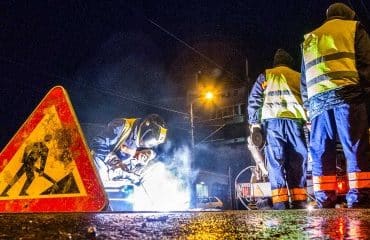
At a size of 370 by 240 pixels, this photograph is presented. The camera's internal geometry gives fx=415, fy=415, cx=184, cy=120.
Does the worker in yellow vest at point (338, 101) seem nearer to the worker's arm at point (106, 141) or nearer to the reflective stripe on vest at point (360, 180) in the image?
the reflective stripe on vest at point (360, 180)

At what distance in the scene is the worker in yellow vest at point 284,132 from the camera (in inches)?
200

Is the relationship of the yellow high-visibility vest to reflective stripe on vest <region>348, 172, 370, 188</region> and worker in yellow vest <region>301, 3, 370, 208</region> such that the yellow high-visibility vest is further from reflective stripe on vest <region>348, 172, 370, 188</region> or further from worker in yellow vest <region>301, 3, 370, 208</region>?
reflective stripe on vest <region>348, 172, 370, 188</region>

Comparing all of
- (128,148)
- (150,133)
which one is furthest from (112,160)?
(150,133)

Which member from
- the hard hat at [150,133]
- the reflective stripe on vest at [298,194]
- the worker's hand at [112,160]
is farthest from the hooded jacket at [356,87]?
the worker's hand at [112,160]

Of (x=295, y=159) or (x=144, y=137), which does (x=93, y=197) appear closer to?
(x=295, y=159)

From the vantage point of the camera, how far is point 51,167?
367 cm

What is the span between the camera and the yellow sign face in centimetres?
357

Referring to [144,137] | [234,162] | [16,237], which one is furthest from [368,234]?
[234,162]

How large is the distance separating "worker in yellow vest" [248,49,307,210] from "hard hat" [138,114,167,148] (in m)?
Result: 4.89

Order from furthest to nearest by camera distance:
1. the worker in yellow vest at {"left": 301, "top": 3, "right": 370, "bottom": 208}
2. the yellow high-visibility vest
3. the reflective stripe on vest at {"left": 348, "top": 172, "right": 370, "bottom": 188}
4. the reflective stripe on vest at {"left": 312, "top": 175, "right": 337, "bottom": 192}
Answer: the yellow high-visibility vest < the reflective stripe on vest at {"left": 312, "top": 175, "right": 337, "bottom": 192} < the worker in yellow vest at {"left": 301, "top": 3, "right": 370, "bottom": 208} < the reflective stripe on vest at {"left": 348, "top": 172, "right": 370, "bottom": 188}

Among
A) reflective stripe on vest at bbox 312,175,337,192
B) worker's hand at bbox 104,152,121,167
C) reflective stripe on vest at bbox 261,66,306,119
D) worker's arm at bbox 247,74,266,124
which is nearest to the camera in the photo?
reflective stripe on vest at bbox 312,175,337,192

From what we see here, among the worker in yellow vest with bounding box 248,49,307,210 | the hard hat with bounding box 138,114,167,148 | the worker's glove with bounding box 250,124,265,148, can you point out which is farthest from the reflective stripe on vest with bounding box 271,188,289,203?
the hard hat with bounding box 138,114,167,148

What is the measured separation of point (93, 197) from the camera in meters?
3.42

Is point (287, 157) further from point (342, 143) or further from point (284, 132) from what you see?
point (342, 143)
